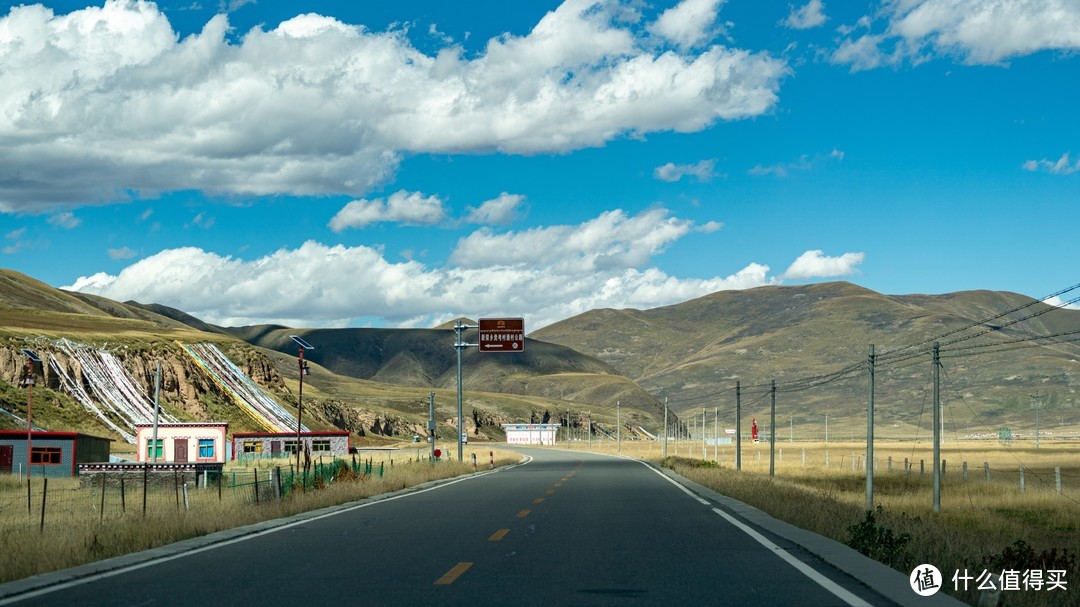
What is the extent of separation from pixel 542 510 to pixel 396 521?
453 centimetres

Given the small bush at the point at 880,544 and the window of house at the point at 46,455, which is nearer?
the small bush at the point at 880,544

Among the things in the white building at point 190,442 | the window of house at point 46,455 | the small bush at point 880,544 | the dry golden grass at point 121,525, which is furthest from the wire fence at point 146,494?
the white building at point 190,442

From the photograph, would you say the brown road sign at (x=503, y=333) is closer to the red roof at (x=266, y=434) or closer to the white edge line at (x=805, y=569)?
the white edge line at (x=805, y=569)

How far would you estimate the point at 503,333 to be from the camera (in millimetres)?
56906

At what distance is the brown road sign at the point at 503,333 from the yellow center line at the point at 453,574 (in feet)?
137

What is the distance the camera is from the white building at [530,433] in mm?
182750

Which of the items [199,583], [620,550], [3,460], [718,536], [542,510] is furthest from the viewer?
[3,460]

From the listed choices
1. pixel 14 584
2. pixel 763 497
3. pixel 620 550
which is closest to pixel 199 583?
pixel 14 584

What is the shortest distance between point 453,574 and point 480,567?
2.64 ft

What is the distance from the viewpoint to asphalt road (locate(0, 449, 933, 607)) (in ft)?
38.4

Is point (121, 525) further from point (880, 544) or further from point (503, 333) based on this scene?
point (503, 333)

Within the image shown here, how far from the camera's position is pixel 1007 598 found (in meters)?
11.3

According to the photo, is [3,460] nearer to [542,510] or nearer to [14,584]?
[542,510]

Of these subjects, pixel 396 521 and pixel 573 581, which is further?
pixel 396 521
